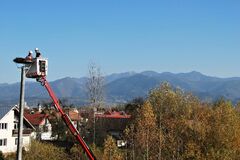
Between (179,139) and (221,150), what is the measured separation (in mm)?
8597

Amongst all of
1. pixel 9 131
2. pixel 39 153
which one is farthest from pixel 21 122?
pixel 9 131

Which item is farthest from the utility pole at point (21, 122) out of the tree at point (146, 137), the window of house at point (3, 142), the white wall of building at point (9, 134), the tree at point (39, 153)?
the window of house at point (3, 142)

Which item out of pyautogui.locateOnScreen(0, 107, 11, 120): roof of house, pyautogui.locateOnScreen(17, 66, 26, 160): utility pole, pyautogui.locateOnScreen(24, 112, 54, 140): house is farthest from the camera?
pyautogui.locateOnScreen(24, 112, 54, 140): house

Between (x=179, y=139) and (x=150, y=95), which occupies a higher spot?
(x=150, y=95)

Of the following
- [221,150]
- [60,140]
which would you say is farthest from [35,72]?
[60,140]

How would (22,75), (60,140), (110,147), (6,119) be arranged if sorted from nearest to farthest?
1. (22,75)
2. (110,147)
3. (6,119)
4. (60,140)

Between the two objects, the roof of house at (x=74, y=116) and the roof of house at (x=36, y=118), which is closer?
the roof of house at (x=36, y=118)

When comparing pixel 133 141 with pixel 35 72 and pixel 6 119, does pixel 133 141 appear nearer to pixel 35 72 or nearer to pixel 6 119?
pixel 6 119

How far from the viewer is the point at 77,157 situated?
4631cm

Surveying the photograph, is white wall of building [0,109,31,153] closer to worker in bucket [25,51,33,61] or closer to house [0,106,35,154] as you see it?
house [0,106,35,154]

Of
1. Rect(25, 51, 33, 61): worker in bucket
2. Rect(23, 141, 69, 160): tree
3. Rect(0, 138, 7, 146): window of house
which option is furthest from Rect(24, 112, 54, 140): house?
Rect(25, 51, 33, 61): worker in bucket

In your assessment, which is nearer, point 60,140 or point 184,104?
point 184,104

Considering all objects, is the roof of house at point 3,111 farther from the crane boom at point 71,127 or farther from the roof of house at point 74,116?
the roof of house at point 74,116

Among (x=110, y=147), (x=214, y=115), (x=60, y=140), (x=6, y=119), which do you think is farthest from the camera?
(x=60, y=140)
